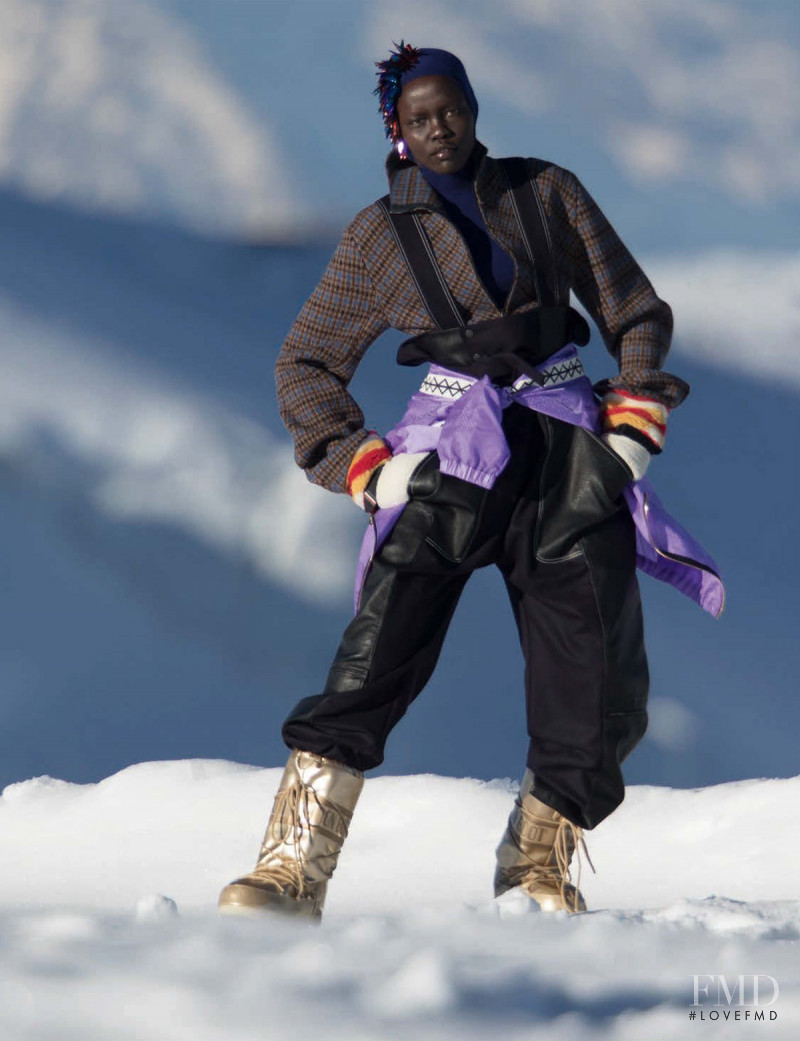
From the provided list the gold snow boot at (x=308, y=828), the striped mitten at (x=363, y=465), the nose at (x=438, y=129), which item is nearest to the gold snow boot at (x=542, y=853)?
the gold snow boot at (x=308, y=828)

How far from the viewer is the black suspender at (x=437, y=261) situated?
2.35m

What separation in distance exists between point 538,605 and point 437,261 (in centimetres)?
60

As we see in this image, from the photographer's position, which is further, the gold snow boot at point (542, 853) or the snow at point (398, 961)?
the gold snow boot at point (542, 853)

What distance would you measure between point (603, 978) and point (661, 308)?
3.85 feet

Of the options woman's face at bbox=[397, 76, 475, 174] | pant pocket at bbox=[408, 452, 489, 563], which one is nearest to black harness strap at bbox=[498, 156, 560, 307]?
woman's face at bbox=[397, 76, 475, 174]

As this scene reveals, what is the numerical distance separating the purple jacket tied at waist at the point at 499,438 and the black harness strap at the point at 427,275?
9 centimetres

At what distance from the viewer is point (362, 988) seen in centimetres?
177

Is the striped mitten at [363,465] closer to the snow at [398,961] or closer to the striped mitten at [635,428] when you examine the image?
the striped mitten at [635,428]

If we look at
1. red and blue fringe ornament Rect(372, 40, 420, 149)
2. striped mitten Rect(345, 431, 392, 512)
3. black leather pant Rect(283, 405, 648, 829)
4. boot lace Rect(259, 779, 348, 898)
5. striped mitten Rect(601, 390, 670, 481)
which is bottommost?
boot lace Rect(259, 779, 348, 898)

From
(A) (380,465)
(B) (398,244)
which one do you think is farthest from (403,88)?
(A) (380,465)

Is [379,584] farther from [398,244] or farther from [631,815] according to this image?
[631,815]

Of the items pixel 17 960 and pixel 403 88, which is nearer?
pixel 17 960

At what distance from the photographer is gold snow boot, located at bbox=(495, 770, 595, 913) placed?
2.47m

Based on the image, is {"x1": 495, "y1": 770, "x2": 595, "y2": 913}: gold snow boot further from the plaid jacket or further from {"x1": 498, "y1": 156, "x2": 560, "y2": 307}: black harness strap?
{"x1": 498, "y1": 156, "x2": 560, "y2": 307}: black harness strap
